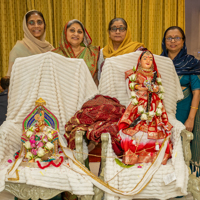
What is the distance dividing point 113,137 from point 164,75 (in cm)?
94

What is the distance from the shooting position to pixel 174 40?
2.98 meters

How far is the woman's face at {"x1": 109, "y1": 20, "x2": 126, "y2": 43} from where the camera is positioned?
10.3 ft

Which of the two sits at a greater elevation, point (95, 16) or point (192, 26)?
point (95, 16)

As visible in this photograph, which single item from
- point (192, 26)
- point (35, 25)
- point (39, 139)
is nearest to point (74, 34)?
point (35, 25)

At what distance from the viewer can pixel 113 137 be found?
237cm

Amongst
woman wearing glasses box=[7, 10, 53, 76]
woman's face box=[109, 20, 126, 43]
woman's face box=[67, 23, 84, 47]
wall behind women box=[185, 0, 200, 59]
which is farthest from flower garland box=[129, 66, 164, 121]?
wall behind women box=[185, 0, 200, 59]

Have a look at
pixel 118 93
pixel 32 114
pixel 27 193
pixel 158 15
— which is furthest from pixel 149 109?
pixel 158 15

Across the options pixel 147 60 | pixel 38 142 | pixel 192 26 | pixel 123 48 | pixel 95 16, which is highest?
pixel 95 16

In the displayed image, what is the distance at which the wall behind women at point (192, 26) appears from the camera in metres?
4.80

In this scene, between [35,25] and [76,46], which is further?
[35,25]

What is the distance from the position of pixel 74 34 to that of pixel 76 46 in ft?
0.50

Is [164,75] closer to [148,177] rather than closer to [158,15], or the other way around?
[148,177]

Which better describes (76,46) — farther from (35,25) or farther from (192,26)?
(192,26)

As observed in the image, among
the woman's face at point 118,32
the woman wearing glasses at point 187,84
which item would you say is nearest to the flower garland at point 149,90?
the woman wearing glasses at point 187,84
